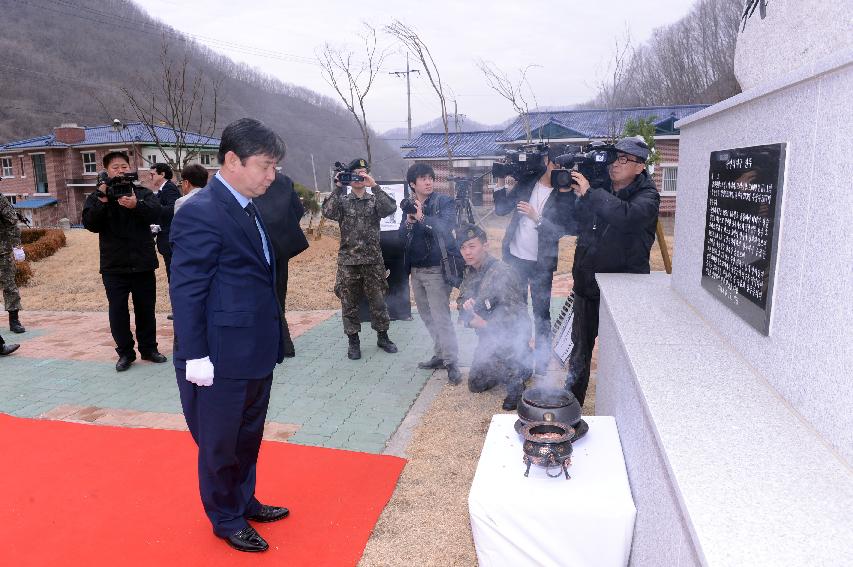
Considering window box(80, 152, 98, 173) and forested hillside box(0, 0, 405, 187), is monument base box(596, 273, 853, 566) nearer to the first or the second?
window box(80, 152, 98, 173)

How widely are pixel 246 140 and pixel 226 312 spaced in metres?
0.84

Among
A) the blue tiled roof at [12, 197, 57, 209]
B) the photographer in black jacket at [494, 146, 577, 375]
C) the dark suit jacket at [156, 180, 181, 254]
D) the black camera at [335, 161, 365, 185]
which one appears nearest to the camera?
the photographer in black jacket at [494, 146, 577, 375]

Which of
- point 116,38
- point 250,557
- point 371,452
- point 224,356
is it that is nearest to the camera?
point 224,356

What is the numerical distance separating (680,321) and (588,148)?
1.52 m

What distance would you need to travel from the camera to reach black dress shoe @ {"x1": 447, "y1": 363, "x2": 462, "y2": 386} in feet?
17.4

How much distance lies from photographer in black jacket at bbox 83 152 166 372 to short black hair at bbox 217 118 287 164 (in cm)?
325

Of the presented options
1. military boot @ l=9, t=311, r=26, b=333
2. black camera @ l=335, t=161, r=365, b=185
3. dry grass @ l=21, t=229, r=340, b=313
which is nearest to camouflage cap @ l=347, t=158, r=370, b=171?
black camera @ l=335, t=161, r=365, b=185

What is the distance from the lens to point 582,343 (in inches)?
179

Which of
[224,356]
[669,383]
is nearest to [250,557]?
[224,356]

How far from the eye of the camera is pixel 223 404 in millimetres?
2809

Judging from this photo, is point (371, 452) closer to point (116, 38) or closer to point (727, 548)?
point (727, 548)

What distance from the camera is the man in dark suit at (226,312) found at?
268 centimetres

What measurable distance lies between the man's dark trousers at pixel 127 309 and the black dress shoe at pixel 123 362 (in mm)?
31

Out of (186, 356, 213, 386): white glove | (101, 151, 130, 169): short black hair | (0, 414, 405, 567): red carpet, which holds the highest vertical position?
(101, 151, 130, 169): short black hair
